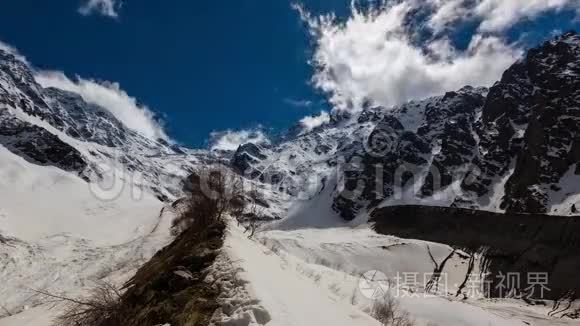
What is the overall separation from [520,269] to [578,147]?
78068 mm

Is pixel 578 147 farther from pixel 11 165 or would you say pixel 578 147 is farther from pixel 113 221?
pixel 11 165

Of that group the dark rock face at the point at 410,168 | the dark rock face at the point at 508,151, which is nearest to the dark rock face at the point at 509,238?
the dark rock face at the point at 508,151

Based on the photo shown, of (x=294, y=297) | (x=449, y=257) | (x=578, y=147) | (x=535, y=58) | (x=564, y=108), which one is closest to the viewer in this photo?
(x=294, y=297)

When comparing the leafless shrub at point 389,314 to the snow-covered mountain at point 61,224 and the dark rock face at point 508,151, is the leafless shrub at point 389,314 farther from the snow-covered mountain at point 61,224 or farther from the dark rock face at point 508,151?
the dark rock face at point 508,151

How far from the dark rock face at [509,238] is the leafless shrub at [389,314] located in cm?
4234


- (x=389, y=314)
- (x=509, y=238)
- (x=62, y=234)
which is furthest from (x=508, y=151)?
(x=389, y=314)

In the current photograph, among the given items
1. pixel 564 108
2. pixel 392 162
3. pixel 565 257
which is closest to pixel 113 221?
pixel 565 257

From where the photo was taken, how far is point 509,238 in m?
78.1

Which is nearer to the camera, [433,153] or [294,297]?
[294,297]

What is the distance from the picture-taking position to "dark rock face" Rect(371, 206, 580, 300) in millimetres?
61000

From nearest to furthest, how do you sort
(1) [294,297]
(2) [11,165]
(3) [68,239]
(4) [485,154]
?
(1) [294,297]
(3) [68,239]
(2) [11,165]
(4) [485,154]

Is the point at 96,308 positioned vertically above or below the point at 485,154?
below

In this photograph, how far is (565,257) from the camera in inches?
2488

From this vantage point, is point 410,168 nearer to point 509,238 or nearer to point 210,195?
point 509,238
